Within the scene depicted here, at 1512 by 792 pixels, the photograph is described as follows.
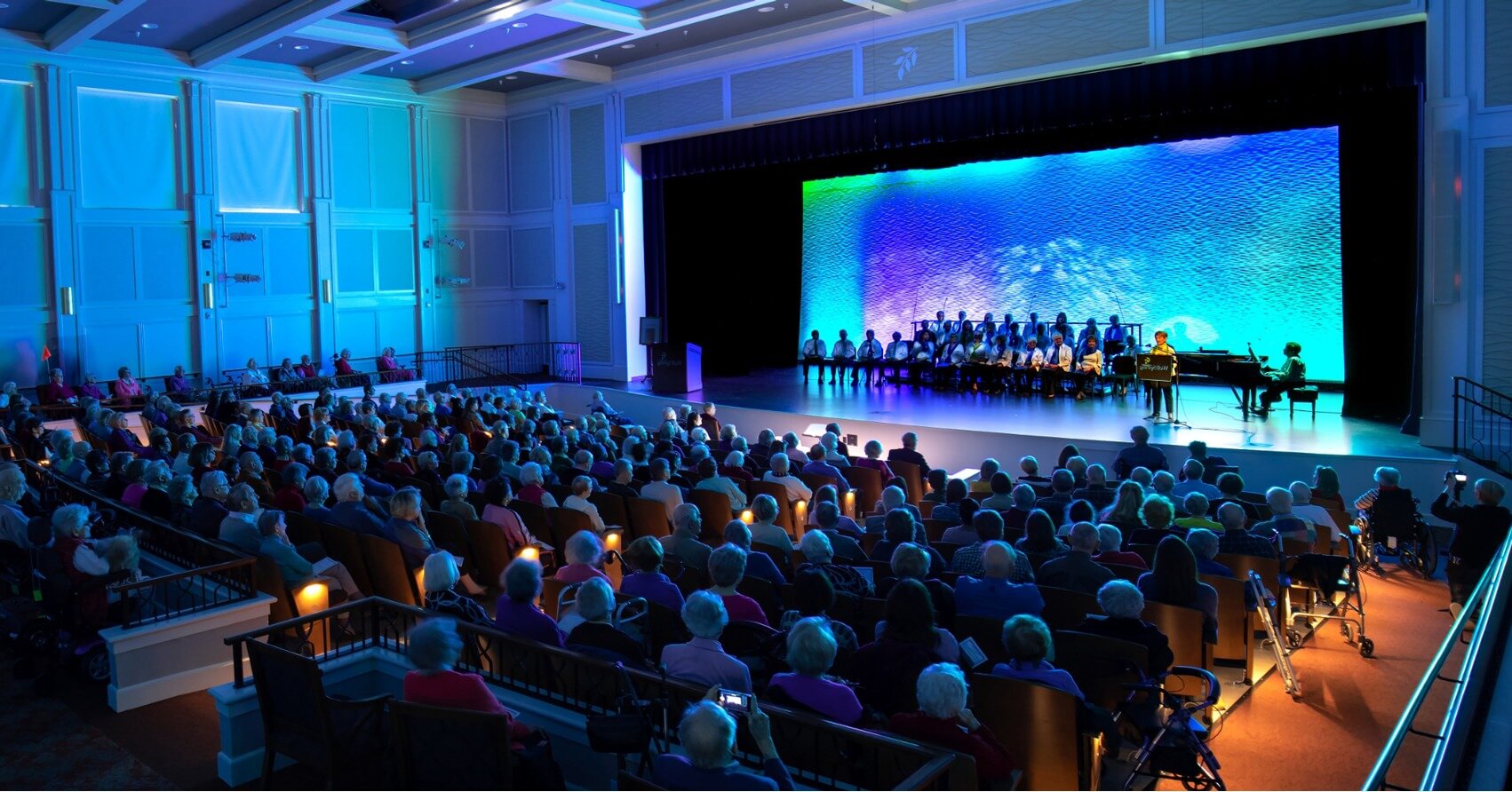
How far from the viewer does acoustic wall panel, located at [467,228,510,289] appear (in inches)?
842

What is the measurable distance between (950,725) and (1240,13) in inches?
433

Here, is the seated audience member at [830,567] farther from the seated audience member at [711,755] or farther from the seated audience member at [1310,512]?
the seated audience member at [1310,512]

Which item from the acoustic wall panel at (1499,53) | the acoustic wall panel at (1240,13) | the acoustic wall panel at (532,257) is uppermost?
the acoustic wall panel at (1240,13)

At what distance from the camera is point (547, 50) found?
16.9m

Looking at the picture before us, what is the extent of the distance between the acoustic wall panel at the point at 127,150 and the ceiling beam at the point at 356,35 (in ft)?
9.87

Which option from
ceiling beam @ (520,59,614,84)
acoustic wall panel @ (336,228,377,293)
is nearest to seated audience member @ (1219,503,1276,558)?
ceiling beam @ (520,59,614,84)

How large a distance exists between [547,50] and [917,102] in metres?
5.74

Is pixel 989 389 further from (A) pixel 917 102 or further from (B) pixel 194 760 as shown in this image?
(B) pixel 194 760

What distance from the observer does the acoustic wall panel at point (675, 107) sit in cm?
1756

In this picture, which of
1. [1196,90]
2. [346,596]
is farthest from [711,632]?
[1196,90]

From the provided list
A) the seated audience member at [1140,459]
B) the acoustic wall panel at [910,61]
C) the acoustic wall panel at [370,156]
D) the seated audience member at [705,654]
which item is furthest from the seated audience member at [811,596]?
the acoustic wall panel at [370,156]

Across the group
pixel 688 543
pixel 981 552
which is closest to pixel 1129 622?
pixel 981 552

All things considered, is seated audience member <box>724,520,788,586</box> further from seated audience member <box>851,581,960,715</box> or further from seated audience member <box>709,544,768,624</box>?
seated audience member <box>851,581,960,715</box>

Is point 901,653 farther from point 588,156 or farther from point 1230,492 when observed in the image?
point 588,156
